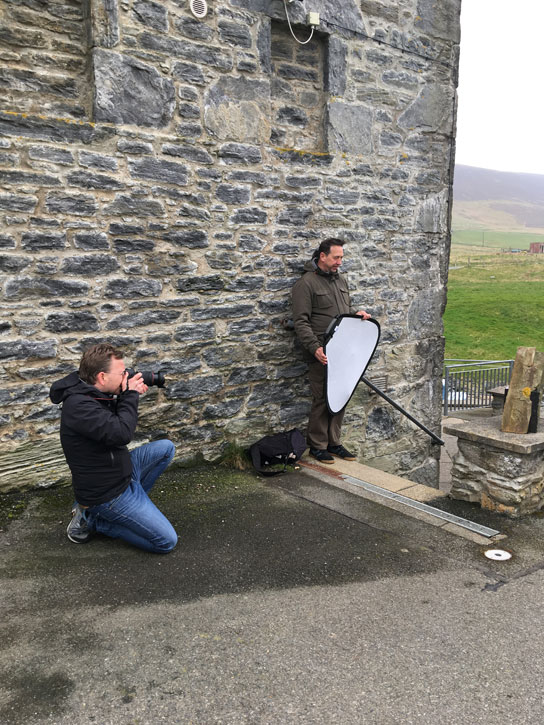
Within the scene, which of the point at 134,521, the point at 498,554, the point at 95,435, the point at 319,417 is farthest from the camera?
the point at 319,417

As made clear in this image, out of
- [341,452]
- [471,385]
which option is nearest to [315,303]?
[341,452]

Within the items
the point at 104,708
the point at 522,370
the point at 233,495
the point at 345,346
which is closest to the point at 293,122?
the point at 345,346

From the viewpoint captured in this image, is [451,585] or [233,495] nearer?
Result: [451,585]

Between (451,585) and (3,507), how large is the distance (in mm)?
2722

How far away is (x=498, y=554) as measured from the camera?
3598mm

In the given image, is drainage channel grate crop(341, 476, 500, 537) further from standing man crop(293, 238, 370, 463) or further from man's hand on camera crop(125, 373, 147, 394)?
man's hand on camera crop(125, 373, 147, 394)

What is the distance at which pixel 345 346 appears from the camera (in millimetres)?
5195

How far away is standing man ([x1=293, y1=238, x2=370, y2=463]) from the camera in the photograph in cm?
512

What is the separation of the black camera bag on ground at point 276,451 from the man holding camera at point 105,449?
1649 mm

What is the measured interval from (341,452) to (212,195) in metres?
2.43

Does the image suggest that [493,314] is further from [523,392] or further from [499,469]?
[499,469]

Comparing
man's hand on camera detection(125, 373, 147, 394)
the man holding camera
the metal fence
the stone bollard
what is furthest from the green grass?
the man holding camera

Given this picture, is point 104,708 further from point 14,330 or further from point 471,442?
→ point 471,442

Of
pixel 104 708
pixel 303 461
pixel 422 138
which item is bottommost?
pixel 303 461
